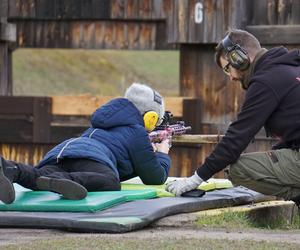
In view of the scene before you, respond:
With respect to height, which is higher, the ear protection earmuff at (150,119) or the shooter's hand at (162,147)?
the ear protection earmuff at (150,119)

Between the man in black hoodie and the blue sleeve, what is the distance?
0.50 meters

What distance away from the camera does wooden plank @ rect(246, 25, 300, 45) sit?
13430mm

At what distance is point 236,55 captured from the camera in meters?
8.32

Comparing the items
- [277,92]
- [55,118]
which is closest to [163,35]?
[55,118]

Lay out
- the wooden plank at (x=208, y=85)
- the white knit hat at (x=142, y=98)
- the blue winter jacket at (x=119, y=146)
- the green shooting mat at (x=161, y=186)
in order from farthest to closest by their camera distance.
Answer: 1. the wooden plank at (x=208, y=85)
2. the white knit hat at (x=142, y=98)
3. the blue winter jacket at (x=119, y=146)
4. the green shooting mat at (x=161, y=186)

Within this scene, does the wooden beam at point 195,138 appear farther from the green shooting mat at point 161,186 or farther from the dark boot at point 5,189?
the dark boot at point 5,189

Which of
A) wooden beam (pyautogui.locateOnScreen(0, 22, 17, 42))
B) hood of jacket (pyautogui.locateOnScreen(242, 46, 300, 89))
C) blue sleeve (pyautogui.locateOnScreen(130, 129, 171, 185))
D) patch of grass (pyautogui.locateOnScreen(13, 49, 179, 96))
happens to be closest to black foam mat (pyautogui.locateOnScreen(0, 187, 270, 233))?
blue sleeve (pyautogui.locateOnScreen(130, 129, 171, 185))

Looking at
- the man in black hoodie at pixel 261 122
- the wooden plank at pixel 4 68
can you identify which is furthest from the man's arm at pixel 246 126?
the wooden plank at pixel 4 68

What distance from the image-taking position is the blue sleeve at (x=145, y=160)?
904 centimetres

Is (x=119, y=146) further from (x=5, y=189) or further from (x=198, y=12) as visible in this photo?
(x=198, y=12)

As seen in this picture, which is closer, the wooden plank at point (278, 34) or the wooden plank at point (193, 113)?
the wooden plank at point (278, 34)

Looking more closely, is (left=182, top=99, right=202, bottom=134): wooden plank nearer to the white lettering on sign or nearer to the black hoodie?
→ the white lettering on sign

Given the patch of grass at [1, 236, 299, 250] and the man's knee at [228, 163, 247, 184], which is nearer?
the patch of grass at [1, 236, 299, 250]

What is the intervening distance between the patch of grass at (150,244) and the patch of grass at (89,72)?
74.2 feet
